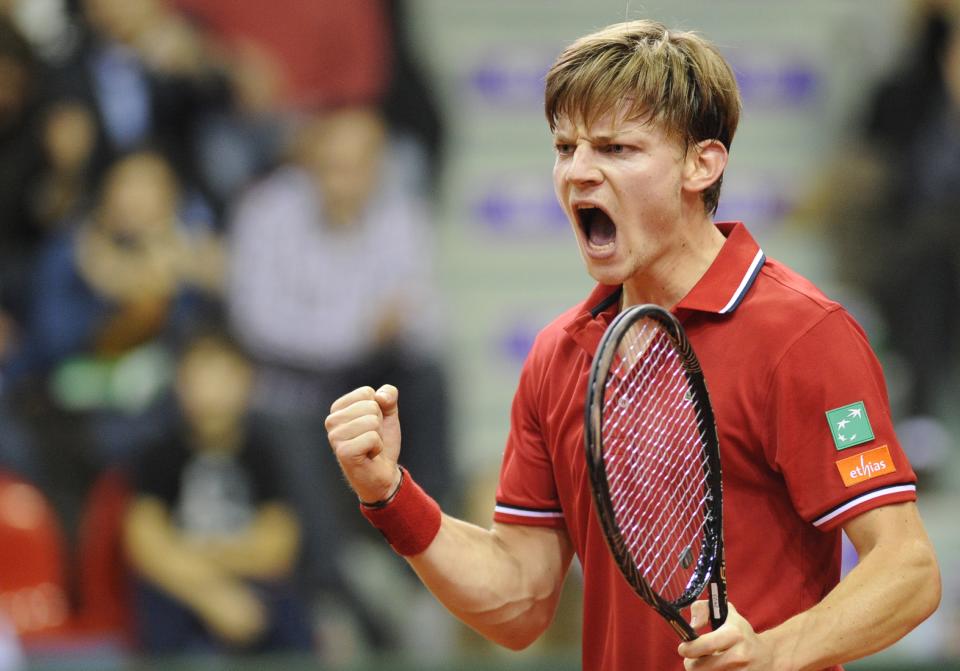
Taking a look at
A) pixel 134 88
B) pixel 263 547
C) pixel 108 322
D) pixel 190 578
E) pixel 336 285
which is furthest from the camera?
pixel 336 285

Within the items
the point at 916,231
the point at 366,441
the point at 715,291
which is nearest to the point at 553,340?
the point at 715,291

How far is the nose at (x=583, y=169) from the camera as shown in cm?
271

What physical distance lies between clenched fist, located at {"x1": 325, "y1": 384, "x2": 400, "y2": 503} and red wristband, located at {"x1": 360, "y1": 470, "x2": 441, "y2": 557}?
0.8 inches

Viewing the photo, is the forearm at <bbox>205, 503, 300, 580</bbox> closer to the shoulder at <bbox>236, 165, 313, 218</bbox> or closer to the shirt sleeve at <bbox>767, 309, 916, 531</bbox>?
the shoulder at <bbox>236, 165, 313, 218</bbox>

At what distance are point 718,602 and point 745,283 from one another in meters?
0.57

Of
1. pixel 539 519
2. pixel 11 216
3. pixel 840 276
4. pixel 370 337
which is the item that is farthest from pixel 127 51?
pixel 539 519

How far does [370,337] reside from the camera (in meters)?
7.63

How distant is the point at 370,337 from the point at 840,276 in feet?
8.59

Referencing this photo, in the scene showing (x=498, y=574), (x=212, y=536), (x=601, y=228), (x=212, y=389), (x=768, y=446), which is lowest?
(x=212, y=536)

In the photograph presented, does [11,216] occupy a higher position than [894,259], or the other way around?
[11,216]

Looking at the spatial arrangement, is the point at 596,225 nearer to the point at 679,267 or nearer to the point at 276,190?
the point at 679,267

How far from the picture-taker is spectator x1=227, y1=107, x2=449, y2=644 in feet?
24.9

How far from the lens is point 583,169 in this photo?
271 centimetres

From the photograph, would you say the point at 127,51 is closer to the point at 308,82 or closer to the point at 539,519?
the point at 308,82
